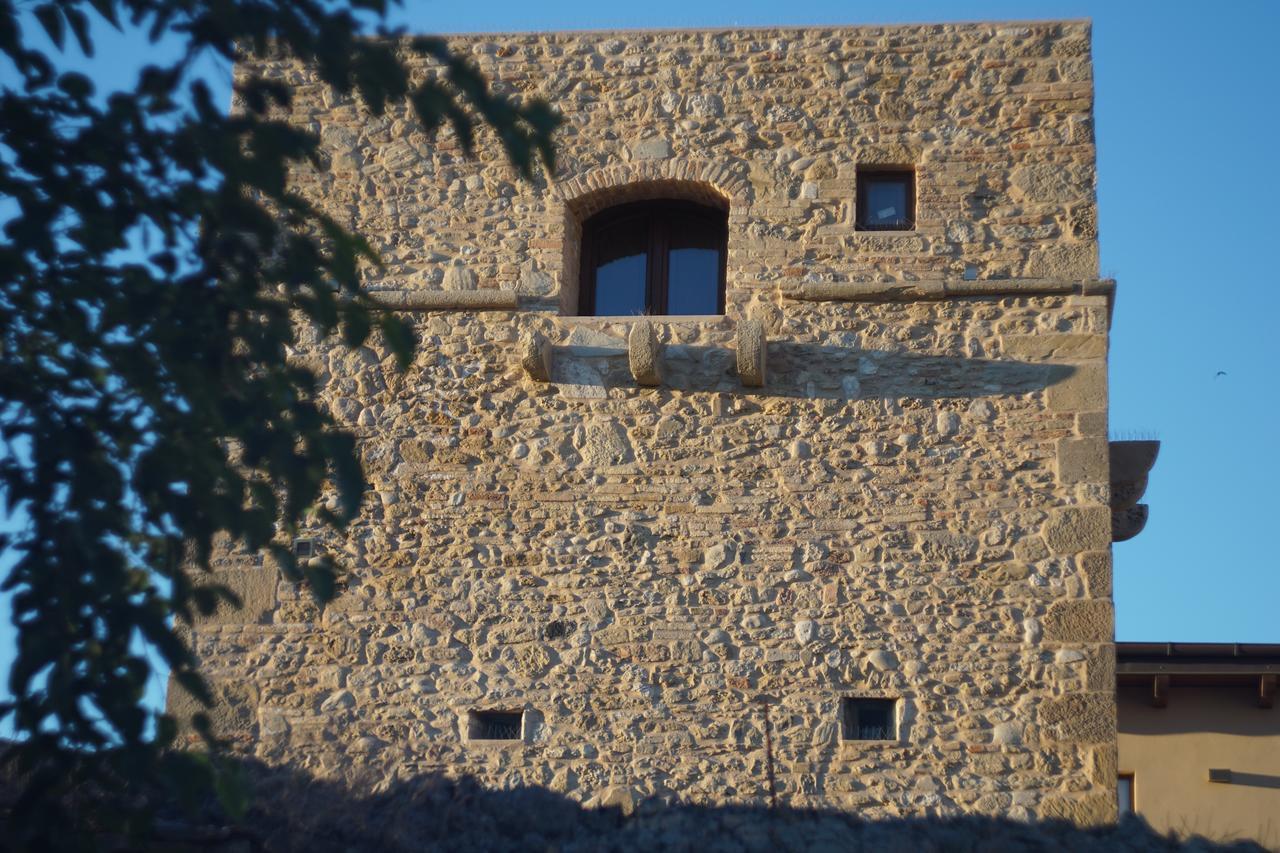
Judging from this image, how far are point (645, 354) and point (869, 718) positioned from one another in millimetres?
2447

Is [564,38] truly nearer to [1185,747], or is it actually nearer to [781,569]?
[781,569]

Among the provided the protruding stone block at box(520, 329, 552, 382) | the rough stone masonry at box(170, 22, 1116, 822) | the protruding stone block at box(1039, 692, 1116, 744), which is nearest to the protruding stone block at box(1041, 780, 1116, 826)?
the rough stone masonry at box(170, 22, 1116, 822)

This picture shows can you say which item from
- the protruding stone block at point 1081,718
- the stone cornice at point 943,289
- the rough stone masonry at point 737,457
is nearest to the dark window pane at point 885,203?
the rough stone masonry at point 737,457

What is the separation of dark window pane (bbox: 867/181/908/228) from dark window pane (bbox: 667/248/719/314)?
102 cm

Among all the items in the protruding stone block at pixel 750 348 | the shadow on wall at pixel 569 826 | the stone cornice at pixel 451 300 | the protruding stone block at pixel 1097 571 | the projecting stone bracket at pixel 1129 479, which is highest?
the stone cornice at pixel 451 300

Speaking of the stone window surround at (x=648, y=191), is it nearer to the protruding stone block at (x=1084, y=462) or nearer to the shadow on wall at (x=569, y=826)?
the protruding stone block at (x=1084, y=462)

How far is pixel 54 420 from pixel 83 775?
107cm

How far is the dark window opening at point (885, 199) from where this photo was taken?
11055mm

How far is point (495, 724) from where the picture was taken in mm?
10336

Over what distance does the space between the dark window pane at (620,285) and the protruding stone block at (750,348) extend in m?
1.04

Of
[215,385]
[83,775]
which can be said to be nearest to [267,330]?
[215,385]

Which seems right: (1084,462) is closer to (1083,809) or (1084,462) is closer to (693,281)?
(1083,809)

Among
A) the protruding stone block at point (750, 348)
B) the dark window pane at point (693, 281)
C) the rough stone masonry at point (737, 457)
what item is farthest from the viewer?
the dark window pane at point (693, 281)

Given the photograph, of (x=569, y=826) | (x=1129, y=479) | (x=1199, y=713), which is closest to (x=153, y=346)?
(x=569, y=826)
